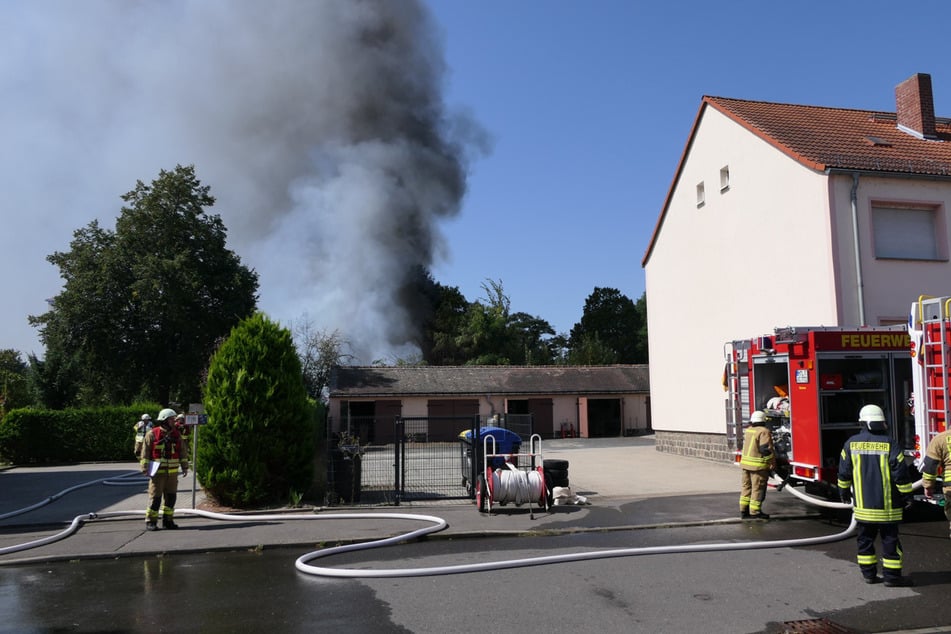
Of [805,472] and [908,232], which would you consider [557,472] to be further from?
[908,232]

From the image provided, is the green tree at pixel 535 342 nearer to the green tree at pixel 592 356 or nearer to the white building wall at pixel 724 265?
the green tree at pixel 592 356

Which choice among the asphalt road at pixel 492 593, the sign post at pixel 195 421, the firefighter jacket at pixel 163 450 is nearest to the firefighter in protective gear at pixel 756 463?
the asphalt road at pixel 492 593

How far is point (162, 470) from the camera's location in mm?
9586

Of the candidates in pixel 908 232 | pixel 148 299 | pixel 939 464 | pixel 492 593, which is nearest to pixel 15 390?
pixel 148 299

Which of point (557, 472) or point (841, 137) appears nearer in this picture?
point (557, 472)

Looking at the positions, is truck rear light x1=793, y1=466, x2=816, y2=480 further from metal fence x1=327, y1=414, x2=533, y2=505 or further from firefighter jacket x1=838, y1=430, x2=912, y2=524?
metal fence x1=327, y1=414, x2=533, y2=505

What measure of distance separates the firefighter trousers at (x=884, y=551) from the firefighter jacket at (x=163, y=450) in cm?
856

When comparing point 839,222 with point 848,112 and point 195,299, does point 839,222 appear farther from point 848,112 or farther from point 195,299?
point 195,299

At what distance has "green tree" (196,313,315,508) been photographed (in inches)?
436

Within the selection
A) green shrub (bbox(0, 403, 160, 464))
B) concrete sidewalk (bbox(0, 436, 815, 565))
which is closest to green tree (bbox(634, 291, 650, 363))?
green shrub (bbox(0, 403, 160, 464))

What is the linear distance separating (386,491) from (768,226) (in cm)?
1082

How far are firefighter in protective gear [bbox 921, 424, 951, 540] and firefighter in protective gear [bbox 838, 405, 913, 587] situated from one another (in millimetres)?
513

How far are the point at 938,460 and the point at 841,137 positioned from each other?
508 inches

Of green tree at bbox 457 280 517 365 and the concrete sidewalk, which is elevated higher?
green tree at bbox 457 280 517 365
